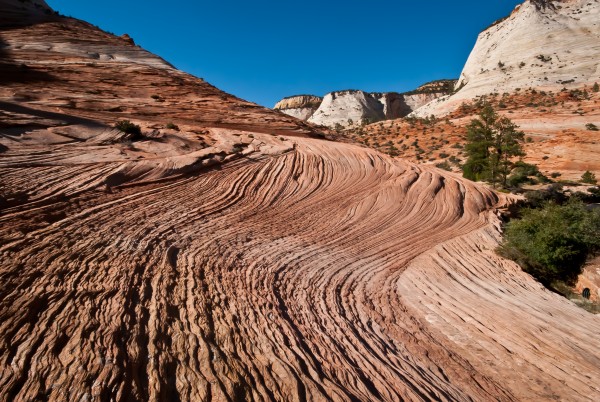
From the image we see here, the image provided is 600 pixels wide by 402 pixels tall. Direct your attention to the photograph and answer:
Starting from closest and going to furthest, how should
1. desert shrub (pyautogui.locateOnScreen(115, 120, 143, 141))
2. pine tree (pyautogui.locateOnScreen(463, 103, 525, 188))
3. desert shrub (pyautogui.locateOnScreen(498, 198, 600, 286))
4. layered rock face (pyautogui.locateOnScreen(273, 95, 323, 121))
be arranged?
1. desert shrub (pyautogui.locateOnScreen(115, 120, 143, 141))
2. desert shrub (pyautogui.locateOnScreen(498, 198, 600, 286))
3. pine tree (pyautogui.locateOnScreen(463, 103, 525, 188))
4. layered rock face (pyautogui.locateOnScreen(273, 95, 323, 121))

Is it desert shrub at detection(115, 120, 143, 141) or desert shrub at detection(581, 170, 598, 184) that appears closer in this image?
desert shrub at detection(115, 120, 143, 141)

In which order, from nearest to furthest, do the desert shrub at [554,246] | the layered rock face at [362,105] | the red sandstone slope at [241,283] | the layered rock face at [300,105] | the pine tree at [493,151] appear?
1. the red sandstone slope at [241,283]
2. the desert shrub at [554,246]
3. the pine tree at [493,151]
4. the layered rock face at [362,105]
5. the layered rock face at [300,105]

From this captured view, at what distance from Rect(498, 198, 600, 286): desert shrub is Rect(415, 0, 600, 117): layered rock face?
45.8 meters

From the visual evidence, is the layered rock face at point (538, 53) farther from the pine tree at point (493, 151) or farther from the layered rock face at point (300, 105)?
the layered rock face at point (300, 105)

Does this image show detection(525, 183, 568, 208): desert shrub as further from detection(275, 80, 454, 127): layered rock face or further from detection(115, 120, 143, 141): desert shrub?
detection(275, 80, 454, 127): layered rock face

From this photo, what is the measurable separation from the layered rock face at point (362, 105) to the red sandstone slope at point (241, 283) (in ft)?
203

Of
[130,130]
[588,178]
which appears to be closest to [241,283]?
[130,130]

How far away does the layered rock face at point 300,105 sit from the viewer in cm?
9938

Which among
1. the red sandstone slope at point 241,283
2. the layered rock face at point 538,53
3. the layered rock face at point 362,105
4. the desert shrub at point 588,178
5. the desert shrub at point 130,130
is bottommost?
the desert shrub at point 588,178

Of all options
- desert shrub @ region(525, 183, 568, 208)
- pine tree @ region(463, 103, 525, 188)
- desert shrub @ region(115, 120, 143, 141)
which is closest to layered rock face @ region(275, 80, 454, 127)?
pine tree @ region(463, 103, 525, 188)

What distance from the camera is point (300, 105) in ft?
350

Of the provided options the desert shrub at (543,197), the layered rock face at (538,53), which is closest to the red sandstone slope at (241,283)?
the desert shrub at (543,197)

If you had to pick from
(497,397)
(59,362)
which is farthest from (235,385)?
(497,397)

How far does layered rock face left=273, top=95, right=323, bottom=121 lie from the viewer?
99.4m
